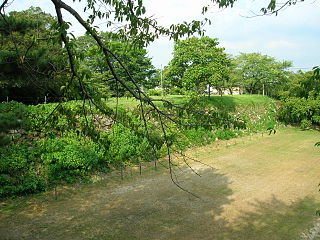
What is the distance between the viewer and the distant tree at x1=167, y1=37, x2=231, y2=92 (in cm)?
1592

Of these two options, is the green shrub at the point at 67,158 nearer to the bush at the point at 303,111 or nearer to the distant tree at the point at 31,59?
the distant tree at the point at 31,59

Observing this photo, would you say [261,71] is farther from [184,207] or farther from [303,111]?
[184,207]

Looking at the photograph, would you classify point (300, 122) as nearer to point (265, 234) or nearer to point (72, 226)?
point (265, 234)

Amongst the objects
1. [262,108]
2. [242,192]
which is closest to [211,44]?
[262,108]

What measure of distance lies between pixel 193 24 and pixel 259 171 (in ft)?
27.3

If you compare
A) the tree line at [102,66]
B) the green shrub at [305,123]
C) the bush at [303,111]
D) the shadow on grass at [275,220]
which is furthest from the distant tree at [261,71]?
the shadow on grass at [275,220]

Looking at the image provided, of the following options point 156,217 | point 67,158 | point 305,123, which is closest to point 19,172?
point 67,158

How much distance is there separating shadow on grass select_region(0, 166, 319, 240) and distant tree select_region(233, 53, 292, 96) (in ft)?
71.8

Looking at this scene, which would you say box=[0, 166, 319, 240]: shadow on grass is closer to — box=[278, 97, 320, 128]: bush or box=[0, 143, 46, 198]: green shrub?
box=[0, 143, 46, 198]: green shrub

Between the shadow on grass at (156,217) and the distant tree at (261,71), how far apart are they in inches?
862

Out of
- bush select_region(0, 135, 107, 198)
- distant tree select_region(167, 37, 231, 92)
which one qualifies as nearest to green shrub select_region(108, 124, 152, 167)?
bush select_region(0, 135, 107, 198)

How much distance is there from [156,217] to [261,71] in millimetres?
25597

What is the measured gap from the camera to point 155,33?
3307mm

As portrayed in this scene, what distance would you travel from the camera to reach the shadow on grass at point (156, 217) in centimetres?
572
